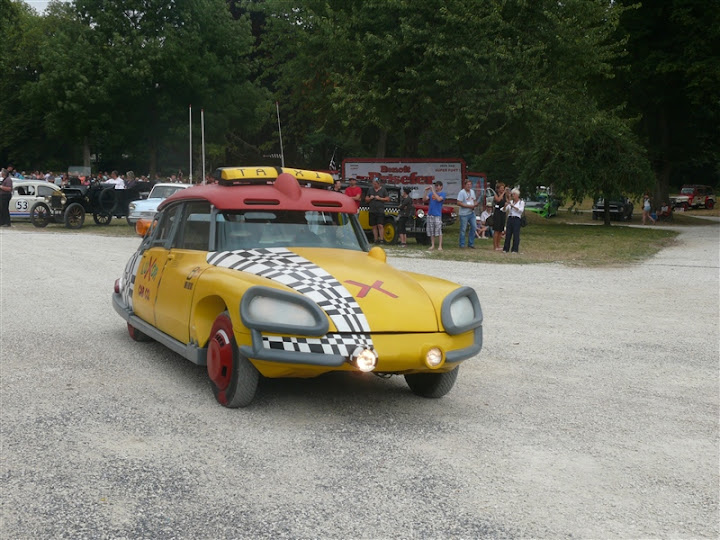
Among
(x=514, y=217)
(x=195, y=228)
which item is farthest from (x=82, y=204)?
(x=195, y=228)

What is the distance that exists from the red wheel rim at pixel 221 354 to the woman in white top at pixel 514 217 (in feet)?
50.3

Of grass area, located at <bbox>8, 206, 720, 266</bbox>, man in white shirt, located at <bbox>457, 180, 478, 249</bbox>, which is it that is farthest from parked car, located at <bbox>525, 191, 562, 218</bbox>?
man in white shirt, located at <bbox>457, 180, 478, 249</bbox>

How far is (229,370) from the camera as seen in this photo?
580 centimetres

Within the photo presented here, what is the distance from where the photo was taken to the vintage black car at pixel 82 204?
27.4 meters

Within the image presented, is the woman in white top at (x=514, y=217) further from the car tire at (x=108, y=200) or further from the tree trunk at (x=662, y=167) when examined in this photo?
the tree trunk at (x=662, y=167)

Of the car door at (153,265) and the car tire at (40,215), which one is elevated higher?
the car door at (153,265)

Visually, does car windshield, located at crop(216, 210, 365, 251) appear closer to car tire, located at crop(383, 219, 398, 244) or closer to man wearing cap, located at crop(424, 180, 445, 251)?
man wearing cap, located at crop(424, 180, 445, 251)

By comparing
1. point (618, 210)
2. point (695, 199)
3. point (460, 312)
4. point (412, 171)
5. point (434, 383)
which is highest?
point (412, 171)

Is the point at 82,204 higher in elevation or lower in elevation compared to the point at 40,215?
higher

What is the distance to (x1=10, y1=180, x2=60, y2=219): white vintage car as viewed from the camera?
28.7 meters

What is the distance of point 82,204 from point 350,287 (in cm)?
2399

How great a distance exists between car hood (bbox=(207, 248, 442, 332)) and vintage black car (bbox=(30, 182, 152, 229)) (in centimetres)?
2245

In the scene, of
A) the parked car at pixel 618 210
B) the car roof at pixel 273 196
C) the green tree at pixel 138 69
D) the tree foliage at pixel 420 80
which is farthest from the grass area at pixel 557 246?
the green tree at pixel 138 69

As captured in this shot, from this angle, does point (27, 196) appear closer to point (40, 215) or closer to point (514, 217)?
point (40, 215)
